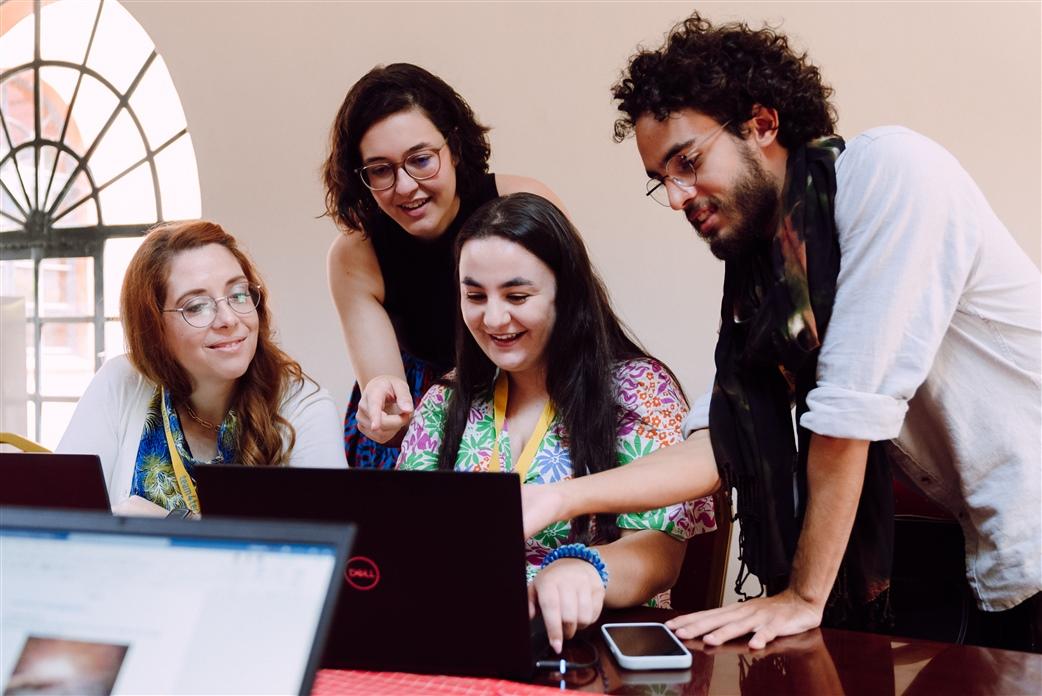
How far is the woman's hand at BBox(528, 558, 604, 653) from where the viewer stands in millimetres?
957

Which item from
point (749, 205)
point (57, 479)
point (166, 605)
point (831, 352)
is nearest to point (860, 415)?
point (831, 352)

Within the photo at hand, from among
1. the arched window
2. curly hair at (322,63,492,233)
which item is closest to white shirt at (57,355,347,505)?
curly hair at (322,63,492,233)

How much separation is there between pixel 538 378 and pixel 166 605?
3.85 ft

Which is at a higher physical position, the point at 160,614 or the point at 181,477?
the point at 160,614

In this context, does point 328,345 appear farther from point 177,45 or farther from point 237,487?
point 237,487

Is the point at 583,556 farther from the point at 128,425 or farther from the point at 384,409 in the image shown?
the point at 128,425

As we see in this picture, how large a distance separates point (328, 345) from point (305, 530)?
9.06 feet

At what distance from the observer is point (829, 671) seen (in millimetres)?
910

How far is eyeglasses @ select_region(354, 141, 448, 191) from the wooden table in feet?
4.09

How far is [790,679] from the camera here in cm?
90

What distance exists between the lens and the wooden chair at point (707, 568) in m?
1.64

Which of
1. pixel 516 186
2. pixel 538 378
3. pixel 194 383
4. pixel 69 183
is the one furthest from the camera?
pixel 69 183

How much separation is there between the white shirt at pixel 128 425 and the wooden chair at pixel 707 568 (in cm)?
73

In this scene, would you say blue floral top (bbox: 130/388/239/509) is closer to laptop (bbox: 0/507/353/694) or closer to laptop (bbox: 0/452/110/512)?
laptop (bbox: 0/452/110/512)
